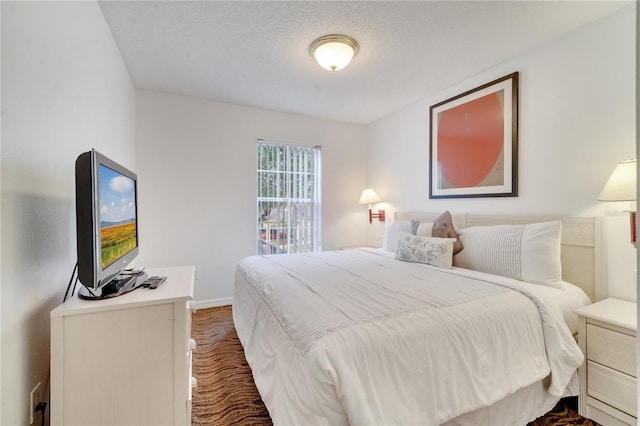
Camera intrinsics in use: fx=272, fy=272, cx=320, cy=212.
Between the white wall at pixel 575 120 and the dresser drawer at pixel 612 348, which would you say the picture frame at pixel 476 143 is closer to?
the white wall at pixel 575 120

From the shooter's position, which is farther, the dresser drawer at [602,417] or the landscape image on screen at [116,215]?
the dresser drawer at [602,417]

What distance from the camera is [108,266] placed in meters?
1.18

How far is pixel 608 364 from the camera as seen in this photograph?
1.46 meters

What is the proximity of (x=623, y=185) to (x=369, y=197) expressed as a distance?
2577 millimetres

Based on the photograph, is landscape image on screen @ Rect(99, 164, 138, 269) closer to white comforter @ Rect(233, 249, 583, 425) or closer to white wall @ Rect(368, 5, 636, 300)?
white comforter @ Rect(233, 249, 583, 425)

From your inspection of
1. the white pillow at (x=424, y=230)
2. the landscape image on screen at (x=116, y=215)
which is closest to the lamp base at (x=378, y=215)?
the white pillow at (x=424, y=230)

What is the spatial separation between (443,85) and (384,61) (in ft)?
2.87

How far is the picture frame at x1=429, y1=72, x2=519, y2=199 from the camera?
2.42 metres

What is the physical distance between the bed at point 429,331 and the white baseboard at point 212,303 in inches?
49.9

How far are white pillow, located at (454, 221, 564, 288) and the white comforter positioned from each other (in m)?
0.36

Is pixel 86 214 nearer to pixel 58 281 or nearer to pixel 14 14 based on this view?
pixel 58 281

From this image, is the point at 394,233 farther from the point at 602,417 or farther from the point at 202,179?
the point at 202,179

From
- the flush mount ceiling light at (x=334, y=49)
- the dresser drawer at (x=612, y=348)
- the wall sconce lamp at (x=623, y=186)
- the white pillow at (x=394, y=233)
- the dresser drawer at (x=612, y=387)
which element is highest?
the flush mount ceiling light at (x=334, y=49)

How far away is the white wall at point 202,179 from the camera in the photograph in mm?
3092
